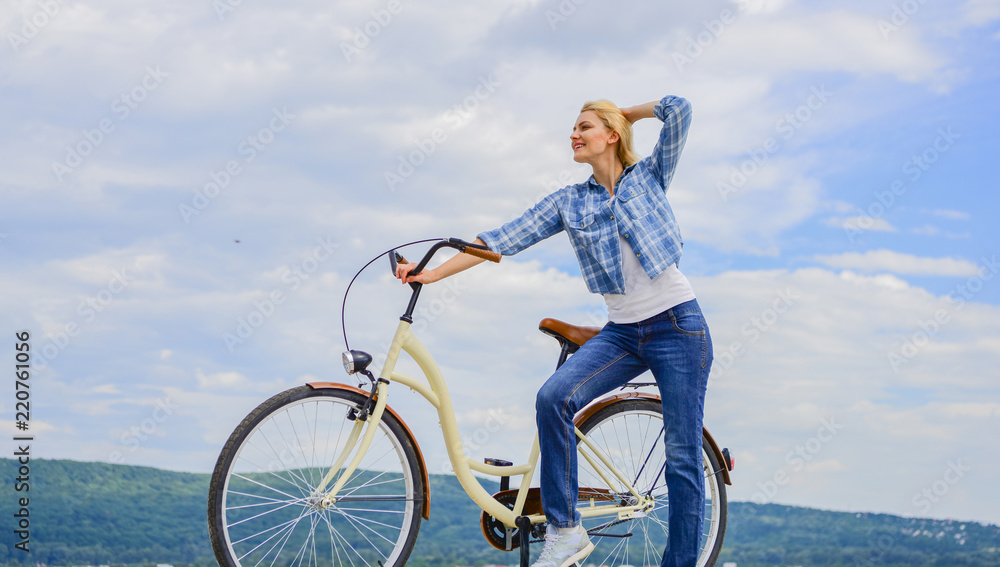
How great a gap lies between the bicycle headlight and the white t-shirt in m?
1.07

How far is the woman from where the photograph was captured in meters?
3.14

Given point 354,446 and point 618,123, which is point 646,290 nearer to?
point 618,123

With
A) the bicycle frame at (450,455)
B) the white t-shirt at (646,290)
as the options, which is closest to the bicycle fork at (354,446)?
the bicycle frame at (450,455)

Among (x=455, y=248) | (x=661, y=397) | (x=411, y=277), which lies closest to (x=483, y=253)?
(x=455, y=248)

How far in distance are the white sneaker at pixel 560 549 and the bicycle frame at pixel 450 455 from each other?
0.18m

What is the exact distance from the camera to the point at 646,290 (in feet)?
10.3

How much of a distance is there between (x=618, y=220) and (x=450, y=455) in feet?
4.06

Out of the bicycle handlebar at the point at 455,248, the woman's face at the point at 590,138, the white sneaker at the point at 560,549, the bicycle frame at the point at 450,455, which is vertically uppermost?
the woman's face at the point at 590,138

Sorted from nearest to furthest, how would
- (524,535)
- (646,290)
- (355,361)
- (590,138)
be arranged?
(355,361)
(646,290)
(590,138)
(524,535)

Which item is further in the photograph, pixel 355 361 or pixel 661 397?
pixel 661 397

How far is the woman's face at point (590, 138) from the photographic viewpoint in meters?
3.27

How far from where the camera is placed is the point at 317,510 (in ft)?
9.71

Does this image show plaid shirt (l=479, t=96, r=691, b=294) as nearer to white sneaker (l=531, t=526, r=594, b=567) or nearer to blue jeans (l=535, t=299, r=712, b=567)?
blue jeans (l=535, t=299, r=712, b=567)

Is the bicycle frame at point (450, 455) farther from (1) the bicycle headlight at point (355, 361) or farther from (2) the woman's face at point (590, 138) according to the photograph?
(2) the woman's face at point (590, 138)
